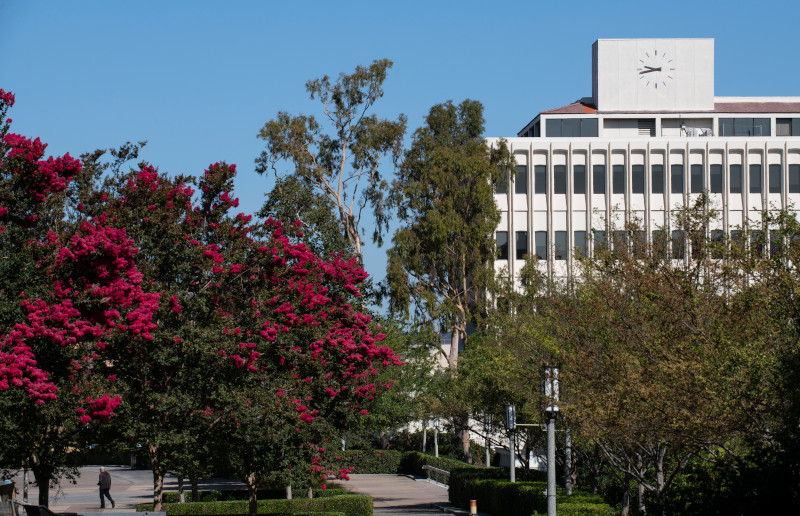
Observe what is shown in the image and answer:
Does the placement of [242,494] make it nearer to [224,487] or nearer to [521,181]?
[224,487]

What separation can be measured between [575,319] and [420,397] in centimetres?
2537

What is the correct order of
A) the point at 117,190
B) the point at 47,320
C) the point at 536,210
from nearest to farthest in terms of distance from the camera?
the point at 47,320, the point at 117,190, the point at 536,210

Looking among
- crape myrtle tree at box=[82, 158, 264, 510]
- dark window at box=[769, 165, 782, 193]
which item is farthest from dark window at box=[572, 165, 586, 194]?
crape myrtle tree at box=[82, 158, 264, 510]

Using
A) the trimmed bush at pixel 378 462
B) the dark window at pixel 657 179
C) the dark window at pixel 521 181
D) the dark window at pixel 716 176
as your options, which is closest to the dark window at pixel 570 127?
the dark window at pixel 521 181

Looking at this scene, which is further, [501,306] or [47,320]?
[501,306]

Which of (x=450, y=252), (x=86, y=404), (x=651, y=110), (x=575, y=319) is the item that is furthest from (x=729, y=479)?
(x=651, y=110)

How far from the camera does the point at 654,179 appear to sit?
60.8 m

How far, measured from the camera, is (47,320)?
13.2 metres

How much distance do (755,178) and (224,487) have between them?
36.6 metres

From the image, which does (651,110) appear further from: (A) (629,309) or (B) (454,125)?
(A) (629,309)

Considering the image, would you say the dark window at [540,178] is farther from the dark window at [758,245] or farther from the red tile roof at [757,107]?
the dark window at [758,245]

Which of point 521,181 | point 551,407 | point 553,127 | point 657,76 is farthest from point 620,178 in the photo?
→ point 551,407

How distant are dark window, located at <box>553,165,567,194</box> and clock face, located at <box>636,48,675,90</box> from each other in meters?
8.24

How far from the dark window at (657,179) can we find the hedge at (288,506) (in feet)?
121
